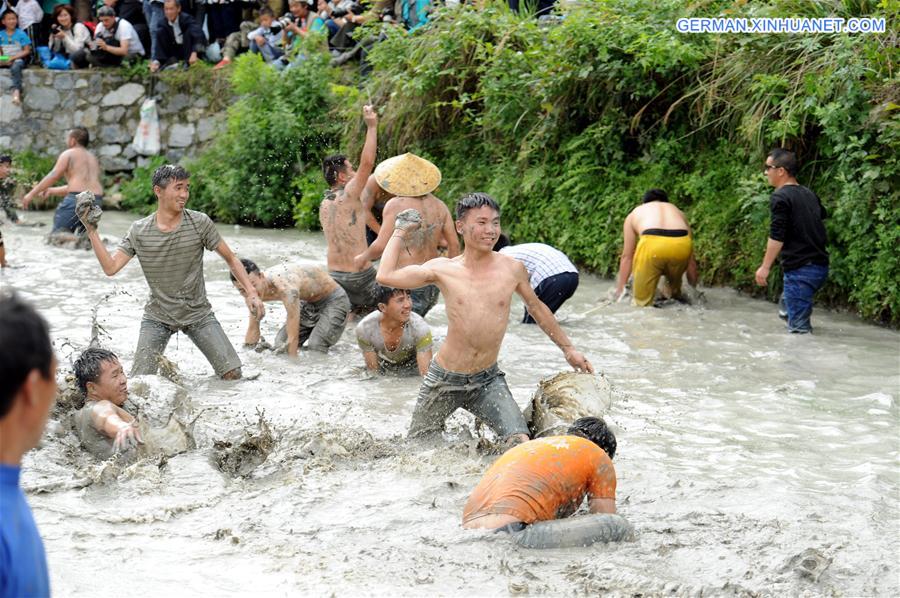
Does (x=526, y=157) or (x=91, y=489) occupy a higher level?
(x=526, y=157)

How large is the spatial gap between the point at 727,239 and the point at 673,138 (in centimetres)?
136

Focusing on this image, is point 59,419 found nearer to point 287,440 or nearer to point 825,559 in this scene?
point 287,440

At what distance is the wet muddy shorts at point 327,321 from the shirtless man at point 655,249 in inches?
120

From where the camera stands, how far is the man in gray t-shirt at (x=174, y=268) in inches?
287

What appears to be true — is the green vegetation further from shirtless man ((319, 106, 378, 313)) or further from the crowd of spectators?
shirtless man ((319, 106, 378, 313))

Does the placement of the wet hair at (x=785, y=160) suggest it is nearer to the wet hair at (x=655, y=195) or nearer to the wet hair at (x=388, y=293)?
the wet hair at (x=655, y=195)

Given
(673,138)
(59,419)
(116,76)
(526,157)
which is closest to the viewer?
(59,419)

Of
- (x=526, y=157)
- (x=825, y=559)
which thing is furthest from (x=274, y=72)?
(x=825, y=559)

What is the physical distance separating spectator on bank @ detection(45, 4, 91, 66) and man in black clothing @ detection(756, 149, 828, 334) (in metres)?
13.2

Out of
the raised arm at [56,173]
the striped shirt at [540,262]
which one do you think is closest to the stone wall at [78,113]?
the raised arm at [56,173]

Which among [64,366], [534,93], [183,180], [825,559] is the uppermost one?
[534,93]

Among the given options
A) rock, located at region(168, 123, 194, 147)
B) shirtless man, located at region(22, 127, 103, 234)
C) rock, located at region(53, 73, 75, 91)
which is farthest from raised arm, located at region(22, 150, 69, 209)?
rock, located at region(53, 73, 75, 91)

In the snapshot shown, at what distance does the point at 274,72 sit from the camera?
16.1 meters

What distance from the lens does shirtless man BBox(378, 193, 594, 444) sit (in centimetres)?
576
